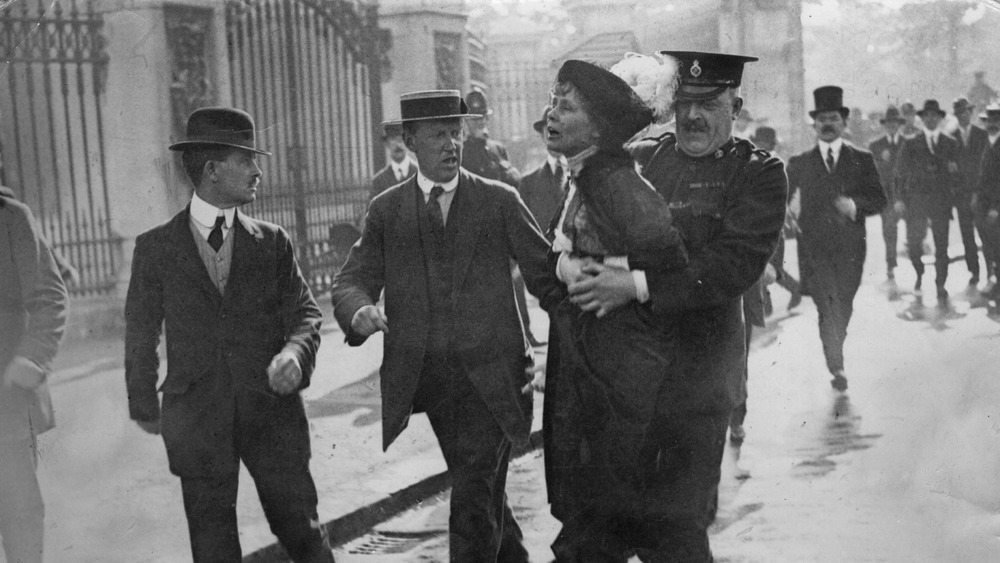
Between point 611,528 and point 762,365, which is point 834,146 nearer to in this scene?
point 762,365

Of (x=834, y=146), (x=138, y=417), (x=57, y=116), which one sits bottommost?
(x=138, y=417)

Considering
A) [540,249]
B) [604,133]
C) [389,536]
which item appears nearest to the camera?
[604,133]

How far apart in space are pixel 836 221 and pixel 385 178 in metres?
1.78

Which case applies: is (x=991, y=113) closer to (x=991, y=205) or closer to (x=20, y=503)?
(x=991, y=205)

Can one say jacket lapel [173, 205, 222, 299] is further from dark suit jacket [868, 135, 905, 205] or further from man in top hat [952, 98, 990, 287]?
man in top hat [952, 98, 990, 287]

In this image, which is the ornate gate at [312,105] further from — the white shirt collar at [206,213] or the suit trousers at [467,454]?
the suit trousers at [467,454]

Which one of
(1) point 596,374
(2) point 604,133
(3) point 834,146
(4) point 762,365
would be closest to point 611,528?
(1) point 596,374

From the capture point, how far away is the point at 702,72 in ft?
12.8

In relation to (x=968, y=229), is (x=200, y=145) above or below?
above

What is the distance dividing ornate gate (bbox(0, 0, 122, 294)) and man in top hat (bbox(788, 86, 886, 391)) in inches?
108

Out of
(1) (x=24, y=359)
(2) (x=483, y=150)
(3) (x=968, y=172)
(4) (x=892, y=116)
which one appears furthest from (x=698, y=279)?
(1) (x=24, y=359)

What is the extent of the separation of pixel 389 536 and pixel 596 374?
1.12 metres

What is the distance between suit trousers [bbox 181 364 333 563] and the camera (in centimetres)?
407

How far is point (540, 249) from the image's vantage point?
404cm
